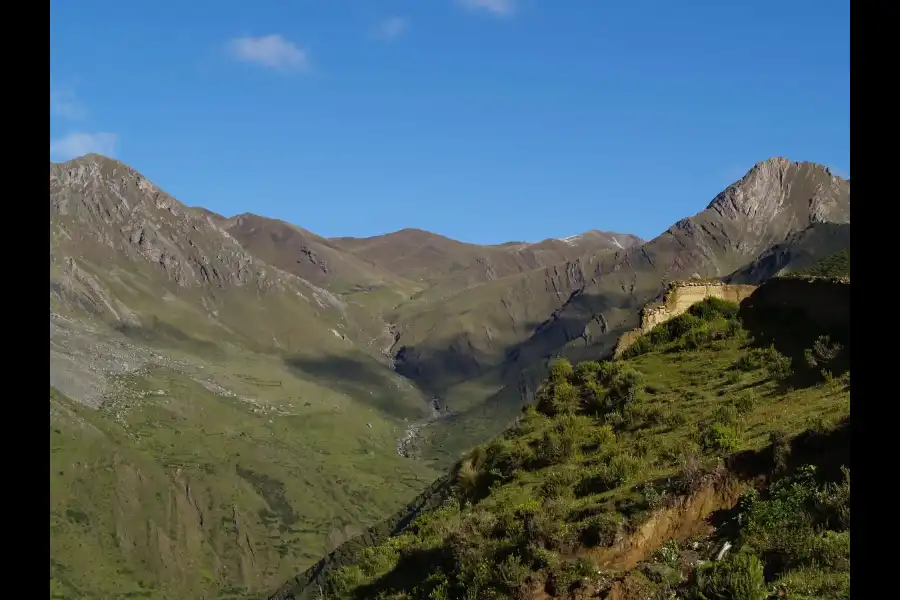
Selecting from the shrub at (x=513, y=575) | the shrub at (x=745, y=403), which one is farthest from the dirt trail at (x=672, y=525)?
the shrub at (x=745, y=403)

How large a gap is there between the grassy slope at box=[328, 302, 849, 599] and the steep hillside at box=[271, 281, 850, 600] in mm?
49

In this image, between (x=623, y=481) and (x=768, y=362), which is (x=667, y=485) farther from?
(x=768, y=362)

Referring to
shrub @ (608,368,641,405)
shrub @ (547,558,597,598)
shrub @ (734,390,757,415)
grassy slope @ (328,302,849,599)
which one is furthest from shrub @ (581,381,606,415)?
shrub @ (547,558,597,598)

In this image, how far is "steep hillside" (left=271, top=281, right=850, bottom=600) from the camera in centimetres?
1465

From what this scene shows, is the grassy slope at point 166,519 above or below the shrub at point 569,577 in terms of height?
below

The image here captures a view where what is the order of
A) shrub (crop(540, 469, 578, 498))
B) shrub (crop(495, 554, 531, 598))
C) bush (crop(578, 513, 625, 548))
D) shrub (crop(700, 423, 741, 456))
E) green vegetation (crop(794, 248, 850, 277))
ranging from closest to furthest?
1. shrub (crop(495, 554, 531, 598))
2. bush (crop(578, 513, 625, 548))
3. shrub (crop(700, 423, 741, 456))
4. shrub (crop(540, 469, 578, 498))
5. green vegetation (crop(794, 248, 850, 277))

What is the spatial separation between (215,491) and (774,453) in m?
181

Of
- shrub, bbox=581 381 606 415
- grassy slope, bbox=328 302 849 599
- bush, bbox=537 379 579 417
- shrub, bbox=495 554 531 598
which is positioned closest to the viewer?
grassy slope, bbox=328 302 849 599

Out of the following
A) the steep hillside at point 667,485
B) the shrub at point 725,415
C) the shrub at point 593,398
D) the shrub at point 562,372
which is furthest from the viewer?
the shrub at point 562,372

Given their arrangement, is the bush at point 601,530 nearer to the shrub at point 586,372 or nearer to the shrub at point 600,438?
the shrub at point 600,438

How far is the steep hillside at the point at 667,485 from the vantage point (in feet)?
48.1

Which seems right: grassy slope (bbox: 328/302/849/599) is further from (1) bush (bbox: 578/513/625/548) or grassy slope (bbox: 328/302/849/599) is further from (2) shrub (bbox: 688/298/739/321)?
(2) shrub (bbox: 688/298/739/321)

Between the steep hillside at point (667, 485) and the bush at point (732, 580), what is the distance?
0.12ft
